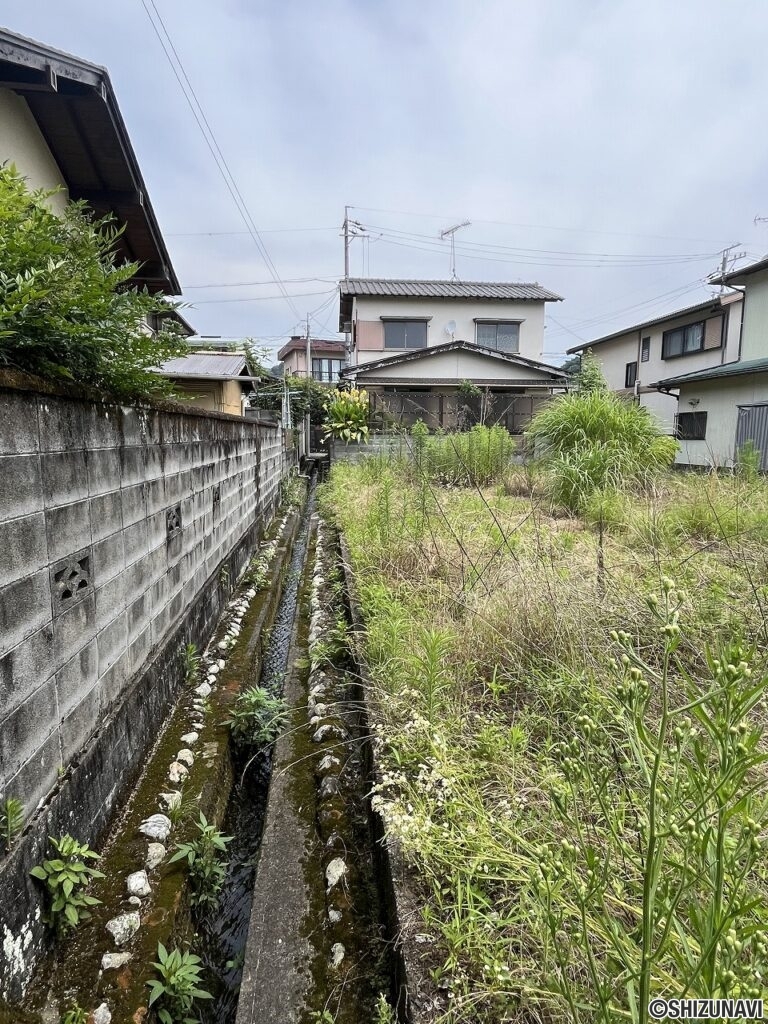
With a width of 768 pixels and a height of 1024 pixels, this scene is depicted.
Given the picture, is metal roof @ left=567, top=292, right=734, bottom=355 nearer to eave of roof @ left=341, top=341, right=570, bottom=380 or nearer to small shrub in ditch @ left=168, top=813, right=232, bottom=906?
eave of roof @ left=341, top=341, right=570, bottom=380

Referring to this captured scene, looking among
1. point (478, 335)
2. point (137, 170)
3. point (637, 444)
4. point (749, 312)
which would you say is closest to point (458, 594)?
point (637, 444)

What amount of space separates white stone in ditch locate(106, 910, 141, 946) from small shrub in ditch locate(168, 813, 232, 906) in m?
0.25

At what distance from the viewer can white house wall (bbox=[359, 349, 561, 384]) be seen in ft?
59.9

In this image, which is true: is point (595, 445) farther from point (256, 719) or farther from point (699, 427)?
point (699, 427)

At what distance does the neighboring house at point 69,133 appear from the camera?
434 cm

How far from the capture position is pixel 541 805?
1747 mm

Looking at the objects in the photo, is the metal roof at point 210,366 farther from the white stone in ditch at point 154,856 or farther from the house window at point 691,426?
the house window at point 691,426

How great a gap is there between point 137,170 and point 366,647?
6126mm

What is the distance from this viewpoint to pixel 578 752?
106 cm

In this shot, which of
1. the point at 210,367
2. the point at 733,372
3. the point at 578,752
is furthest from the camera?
the point at 733,372

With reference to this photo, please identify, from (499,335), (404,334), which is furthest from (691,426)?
(404,334)

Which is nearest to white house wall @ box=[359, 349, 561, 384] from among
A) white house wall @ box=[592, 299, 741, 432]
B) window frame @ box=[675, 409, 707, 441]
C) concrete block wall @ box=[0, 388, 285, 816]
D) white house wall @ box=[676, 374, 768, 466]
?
white house wall @ box=[592, 299, 741, 432]

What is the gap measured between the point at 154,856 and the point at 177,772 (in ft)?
1.67

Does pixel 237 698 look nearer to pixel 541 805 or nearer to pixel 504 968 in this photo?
pixel 541 805
